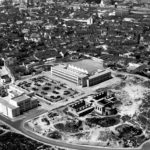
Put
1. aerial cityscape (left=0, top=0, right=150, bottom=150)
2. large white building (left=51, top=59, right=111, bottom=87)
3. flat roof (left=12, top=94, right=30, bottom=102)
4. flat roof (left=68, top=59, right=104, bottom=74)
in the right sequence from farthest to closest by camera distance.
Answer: flat roof (left=68, top=59, right=104, bottom=74)
large white building (left=51, top=59, right=111, bottom=87)
flat roof (left=12, top=94, right=30, bottom=102)
aerial cityscape (left=0, top=0, right=150, bottom=150)

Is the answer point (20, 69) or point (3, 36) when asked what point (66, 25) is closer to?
point (3, 36)

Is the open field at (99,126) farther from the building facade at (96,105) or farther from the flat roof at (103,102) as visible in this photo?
the flat roof at (103,102)

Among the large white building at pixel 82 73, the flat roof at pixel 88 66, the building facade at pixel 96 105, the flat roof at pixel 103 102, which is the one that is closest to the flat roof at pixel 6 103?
the building facade at pixel 96 105

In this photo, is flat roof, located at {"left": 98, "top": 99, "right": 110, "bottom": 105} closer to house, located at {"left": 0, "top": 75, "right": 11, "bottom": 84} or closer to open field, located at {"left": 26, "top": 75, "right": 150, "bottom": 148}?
open field, located at {"left": 26, "top": 75, "right": 150, "bottom": 148}

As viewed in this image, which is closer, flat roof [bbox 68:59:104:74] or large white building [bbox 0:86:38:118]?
large white building [bbox 0:86:38:118]

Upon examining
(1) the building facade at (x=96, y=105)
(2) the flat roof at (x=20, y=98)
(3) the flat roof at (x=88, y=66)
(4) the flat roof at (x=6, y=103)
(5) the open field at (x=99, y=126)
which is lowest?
(5) the open field at (x=99, y=126)

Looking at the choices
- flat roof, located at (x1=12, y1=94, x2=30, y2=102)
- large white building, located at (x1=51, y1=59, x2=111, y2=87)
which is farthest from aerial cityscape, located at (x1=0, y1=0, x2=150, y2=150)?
flat roof, located at (x1=12, y1=94, x2=30, y2=102)

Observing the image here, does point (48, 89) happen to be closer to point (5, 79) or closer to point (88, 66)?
point (5, 79)

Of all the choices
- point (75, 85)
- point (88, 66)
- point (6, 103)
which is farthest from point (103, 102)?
point (6, 103)
